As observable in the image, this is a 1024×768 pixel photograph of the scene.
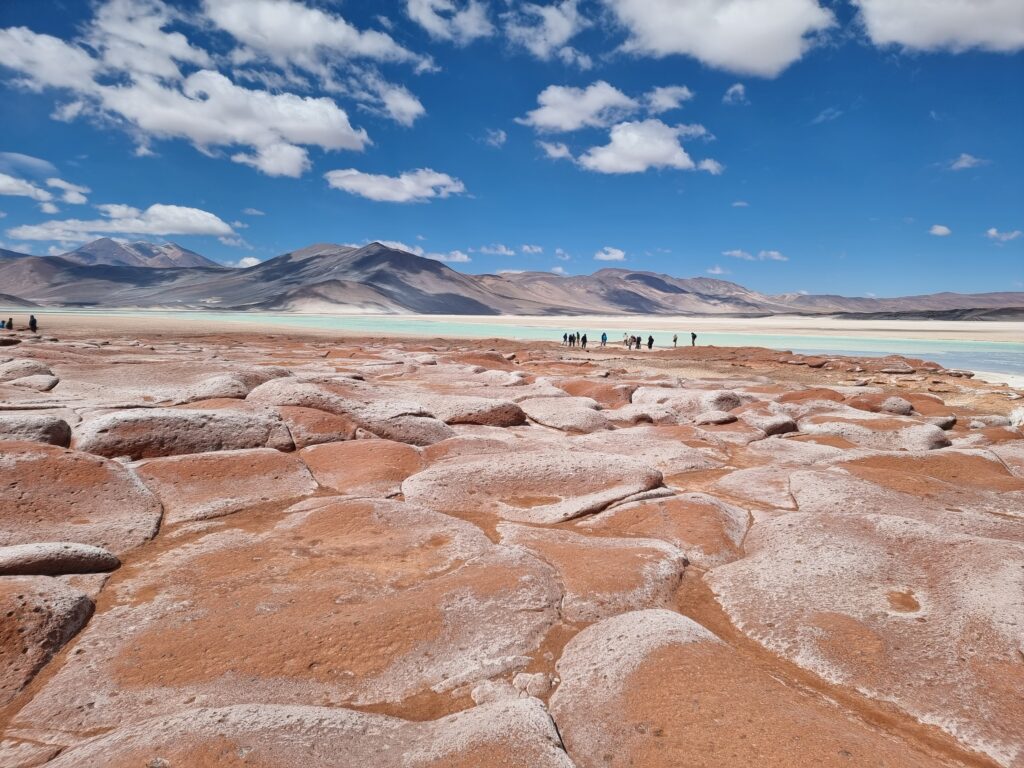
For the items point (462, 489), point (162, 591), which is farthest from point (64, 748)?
point (462, 489)

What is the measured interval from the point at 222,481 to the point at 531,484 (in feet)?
10.9

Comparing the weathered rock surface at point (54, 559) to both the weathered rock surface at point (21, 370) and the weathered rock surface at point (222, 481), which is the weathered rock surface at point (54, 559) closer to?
the weathered rock surface at point (222, 481)

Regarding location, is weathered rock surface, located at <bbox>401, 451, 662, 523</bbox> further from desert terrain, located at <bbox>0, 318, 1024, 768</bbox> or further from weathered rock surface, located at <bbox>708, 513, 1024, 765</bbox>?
weathered rock surface, located at <bbox>708, 513, 1024, 765</bbox>

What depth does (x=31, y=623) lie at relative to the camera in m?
3.28

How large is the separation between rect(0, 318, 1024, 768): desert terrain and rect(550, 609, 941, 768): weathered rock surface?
0.01m

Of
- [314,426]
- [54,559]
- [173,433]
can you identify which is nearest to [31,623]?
[54,559]

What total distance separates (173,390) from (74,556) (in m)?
5.81

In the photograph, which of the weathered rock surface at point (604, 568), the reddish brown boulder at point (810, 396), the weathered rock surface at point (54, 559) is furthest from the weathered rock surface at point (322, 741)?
the reddish brown boulder at point (810, 396)

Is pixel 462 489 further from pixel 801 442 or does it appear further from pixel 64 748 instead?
pixel 801 442

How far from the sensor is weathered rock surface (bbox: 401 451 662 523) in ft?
19.4

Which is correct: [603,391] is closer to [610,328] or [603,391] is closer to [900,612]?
[900,612]

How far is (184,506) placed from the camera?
5.45 metres

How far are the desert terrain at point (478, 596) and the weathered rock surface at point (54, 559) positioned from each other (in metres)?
0.02

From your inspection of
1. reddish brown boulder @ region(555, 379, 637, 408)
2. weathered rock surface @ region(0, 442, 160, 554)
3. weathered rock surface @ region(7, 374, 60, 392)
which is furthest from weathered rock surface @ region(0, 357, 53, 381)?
reddish brown boulder @ region(555, 379, 637, 408)
